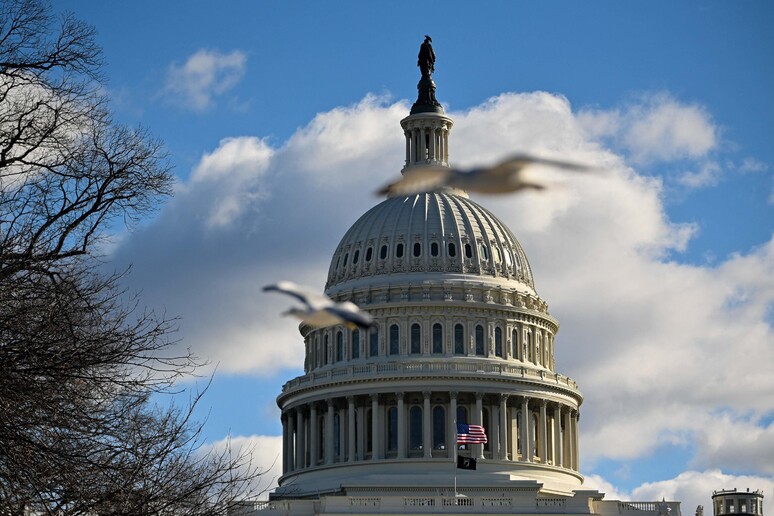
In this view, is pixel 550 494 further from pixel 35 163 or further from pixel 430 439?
pixel 35 163

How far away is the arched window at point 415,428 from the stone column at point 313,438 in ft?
25.1

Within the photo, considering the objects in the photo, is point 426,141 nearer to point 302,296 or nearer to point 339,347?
point 339,347

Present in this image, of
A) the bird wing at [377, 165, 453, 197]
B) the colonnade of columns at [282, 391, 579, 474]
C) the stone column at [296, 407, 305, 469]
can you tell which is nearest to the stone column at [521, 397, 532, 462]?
the colonnade of columns at [282, 391, 579, 474]

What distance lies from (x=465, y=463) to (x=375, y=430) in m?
13.6

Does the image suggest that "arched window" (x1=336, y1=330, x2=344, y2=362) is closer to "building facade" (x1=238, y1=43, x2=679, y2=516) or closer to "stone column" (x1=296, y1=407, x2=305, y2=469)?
"building facade" (x1=238, y1=43, x2=679, y2=516)

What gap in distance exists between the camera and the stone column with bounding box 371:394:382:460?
5969 inches

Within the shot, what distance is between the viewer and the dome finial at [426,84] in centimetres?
16800

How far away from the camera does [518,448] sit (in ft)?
506

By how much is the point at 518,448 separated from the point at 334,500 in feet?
78.0

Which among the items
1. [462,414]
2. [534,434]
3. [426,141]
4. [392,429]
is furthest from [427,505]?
[426,141]

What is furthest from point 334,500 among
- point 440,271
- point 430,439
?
point 440,271

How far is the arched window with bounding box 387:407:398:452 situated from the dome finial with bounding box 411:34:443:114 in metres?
27.5

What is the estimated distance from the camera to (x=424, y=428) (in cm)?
15212

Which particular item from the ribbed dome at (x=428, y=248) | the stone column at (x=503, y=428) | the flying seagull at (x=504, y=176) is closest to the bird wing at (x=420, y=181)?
the flying seagull at (x=504, y=176)
